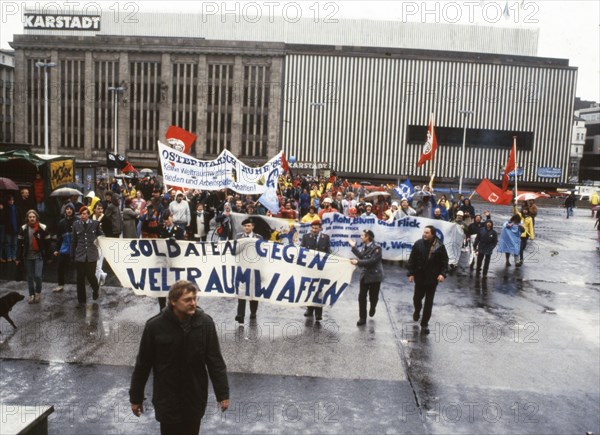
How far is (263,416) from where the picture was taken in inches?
236

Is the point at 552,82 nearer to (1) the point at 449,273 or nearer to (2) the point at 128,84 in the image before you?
(2) the point at 128,84

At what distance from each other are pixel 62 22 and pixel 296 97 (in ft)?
102

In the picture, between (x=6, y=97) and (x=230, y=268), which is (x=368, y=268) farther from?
(x=6, y=97)

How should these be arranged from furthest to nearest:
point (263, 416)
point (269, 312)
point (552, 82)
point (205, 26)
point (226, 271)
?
point (205, 26) → point (552, 82) → point (269, 312) → point (226, 271) → point (263, 416)

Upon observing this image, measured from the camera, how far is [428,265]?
929 cm

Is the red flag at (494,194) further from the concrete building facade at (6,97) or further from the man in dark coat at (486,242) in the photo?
the concrete building facade at (6,97)

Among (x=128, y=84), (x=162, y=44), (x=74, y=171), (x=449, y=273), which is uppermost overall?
(x=162, y=44)

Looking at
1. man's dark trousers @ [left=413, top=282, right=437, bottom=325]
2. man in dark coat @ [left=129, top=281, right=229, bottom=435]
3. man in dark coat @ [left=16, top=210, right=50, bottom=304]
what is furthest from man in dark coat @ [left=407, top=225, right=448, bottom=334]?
man in dark coat @ [left=16, top=210, right=50, bottom=304]

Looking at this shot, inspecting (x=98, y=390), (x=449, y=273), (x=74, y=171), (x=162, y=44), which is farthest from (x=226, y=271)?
(x=162, y=44)

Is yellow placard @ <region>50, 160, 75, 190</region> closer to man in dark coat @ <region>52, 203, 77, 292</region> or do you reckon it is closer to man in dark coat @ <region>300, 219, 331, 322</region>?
man in dark coat @ <region>52, 203, 77, 292</region>

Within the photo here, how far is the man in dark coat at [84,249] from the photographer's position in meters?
9.82

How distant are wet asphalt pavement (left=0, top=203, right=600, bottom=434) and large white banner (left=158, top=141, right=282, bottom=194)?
447 cm

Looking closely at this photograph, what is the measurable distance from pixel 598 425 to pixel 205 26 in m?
76.7

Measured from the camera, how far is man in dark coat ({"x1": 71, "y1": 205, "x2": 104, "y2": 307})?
9.82m
